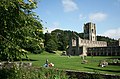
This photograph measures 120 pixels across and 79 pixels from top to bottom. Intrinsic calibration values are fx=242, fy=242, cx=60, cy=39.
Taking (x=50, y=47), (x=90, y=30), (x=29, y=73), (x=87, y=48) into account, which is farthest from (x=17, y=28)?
(x=90, y=30)

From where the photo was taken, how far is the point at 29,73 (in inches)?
653

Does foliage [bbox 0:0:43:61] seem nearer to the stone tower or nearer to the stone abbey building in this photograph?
the stone abbey building

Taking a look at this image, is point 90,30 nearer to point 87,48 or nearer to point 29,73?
point 87,48

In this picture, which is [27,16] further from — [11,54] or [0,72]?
[0,72]

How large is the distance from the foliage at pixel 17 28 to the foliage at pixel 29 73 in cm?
307

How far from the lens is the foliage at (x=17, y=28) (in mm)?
11312

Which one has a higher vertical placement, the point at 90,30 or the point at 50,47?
the point at 90,30

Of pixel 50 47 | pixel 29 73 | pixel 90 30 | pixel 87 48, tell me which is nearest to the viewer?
pixel 29 73

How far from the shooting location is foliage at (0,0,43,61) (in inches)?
445

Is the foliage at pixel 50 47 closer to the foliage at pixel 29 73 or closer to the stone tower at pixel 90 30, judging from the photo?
the stone tower at pixel 90 30

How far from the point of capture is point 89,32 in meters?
141

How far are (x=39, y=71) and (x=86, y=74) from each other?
3.54 metres

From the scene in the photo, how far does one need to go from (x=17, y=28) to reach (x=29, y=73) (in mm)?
5337

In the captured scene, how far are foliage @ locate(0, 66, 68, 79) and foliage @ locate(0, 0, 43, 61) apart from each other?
307cm
